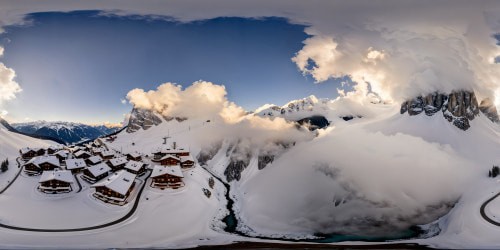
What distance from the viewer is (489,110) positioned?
194 meters

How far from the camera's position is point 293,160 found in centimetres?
14375

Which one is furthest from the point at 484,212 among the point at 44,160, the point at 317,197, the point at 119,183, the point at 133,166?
the point at 44,160

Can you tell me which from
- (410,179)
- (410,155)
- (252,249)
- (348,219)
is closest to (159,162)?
(348,219)

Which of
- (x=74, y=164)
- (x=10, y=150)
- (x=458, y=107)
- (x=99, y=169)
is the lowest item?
(x=99, y=169)

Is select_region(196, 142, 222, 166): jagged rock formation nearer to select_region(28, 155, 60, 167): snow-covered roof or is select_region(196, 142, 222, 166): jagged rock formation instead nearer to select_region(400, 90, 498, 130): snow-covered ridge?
select_region(28, 155, 60, 167): snow-covered roof

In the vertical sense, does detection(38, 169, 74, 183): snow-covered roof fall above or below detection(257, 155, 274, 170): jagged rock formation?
below

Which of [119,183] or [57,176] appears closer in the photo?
[57,176]

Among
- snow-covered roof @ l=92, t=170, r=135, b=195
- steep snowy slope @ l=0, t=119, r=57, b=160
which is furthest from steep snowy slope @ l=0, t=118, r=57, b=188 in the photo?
snow-covered roof @ l=92, t=170, r=135, b=195

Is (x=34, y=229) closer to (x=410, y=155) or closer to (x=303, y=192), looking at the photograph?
(x=303, y=192)

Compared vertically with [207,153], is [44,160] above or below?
below

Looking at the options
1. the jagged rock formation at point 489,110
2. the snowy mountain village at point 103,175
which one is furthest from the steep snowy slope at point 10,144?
the jagged rock formation at point 489,110

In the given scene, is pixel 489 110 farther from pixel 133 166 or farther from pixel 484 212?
pixel 133 166

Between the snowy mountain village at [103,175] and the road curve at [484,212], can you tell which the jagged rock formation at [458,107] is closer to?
the road curve at [484,212]

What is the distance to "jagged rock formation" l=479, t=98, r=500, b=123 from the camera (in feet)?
630
